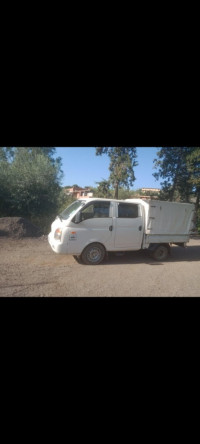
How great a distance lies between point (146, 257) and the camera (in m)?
6.80

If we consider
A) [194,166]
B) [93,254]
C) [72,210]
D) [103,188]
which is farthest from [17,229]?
[194,166]

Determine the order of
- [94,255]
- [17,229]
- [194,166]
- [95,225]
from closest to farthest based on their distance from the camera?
[95,225] < [94,255] < [17,229] < [194,166]

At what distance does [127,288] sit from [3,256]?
3946mm

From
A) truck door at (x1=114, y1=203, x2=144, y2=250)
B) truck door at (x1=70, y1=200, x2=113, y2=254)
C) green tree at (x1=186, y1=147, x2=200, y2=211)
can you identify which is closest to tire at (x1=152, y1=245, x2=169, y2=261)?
truck door at (x1=114, y1=203, x2=144, y2=250)

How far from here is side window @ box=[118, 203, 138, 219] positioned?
19.1ft

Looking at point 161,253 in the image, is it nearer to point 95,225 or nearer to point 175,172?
point 95,225

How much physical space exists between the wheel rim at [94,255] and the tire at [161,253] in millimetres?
1974

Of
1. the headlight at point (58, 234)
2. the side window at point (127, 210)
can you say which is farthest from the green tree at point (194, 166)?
the headlight at point (58, 234)

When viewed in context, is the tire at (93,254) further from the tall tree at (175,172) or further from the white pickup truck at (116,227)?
the tall tree at (175,172)

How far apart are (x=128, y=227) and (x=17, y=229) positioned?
16.7ft

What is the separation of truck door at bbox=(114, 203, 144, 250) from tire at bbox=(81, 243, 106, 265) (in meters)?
0.50

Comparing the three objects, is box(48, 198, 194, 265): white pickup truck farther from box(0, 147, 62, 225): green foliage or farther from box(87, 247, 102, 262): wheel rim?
box(0, 147, 62, 225): green foliage

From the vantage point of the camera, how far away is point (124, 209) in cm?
589
